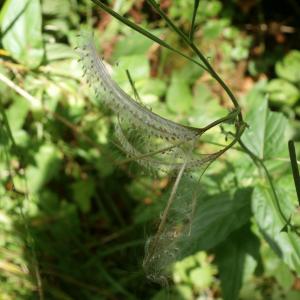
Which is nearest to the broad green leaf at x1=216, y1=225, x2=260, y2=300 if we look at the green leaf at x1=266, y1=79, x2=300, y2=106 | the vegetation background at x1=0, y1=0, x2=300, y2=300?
the vegetation background at x1=0, y1=0, x2=300, y2=300

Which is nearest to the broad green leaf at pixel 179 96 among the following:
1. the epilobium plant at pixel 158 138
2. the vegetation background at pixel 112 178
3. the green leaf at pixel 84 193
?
the vegetation background at pixel 112 178

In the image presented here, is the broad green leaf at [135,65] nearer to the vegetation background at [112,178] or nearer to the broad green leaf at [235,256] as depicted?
the vegetation background at [112,178]

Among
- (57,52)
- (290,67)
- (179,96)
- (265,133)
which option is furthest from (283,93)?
(57,52)

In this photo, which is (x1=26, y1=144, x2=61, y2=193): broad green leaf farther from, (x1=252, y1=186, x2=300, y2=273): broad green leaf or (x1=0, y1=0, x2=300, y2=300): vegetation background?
(x1=252, y1=186, x2=300, y2=273): broad green leaf

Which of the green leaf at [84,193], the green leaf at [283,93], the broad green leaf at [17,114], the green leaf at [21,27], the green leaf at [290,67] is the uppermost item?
the green leaf at [290,67]

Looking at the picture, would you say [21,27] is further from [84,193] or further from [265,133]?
[265,133]

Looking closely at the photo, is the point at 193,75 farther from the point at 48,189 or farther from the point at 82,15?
the point at 48,189
